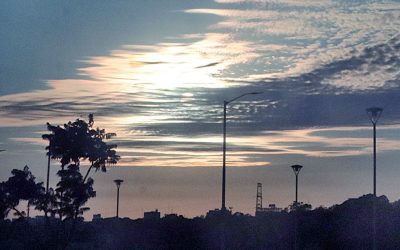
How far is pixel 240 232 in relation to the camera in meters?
93.7

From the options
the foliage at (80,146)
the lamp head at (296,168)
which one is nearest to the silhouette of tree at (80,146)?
the foliage at (80,146)

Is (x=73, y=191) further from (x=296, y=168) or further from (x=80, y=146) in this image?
(x=296, y=168)

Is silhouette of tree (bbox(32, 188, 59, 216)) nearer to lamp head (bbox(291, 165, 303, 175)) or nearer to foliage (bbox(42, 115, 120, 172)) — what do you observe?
foliage (bbox(42, 115, 120, 172))

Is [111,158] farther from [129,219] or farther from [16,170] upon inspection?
[129,219]

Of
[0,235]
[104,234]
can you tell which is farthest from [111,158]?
[0,235]

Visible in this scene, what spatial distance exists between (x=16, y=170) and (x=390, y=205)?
129 feet

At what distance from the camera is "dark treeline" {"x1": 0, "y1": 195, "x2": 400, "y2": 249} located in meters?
79.9

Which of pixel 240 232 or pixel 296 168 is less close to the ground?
pixel 296 168

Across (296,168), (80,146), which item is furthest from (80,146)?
(296,168)

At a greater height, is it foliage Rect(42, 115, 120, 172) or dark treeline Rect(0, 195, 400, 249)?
foliage Rect(42, 115, 120, 172)

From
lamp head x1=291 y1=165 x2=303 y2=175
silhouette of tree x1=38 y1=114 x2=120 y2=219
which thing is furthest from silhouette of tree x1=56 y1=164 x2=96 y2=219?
lamp head x1=291 y1=165 x2=303 y2=175

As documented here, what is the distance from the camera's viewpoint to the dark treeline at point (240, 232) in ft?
262

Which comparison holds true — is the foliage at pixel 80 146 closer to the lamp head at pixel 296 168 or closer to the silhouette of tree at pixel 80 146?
the silhouette of tree at pixel 80 146

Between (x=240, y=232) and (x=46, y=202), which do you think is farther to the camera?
(x=240, y=232)
